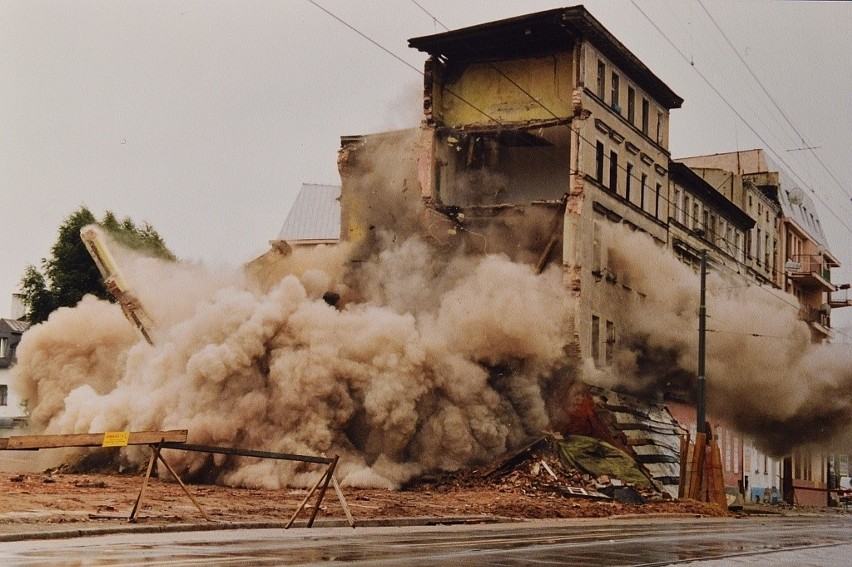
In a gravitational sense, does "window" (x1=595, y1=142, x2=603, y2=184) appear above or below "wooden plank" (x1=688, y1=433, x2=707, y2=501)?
above

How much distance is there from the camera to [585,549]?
63.3ft

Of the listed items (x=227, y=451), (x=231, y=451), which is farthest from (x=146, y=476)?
(x=231, y=451)

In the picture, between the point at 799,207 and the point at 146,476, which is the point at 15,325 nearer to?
the point at 799,207

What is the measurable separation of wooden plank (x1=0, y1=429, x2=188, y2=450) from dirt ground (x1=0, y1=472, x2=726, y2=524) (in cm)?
129

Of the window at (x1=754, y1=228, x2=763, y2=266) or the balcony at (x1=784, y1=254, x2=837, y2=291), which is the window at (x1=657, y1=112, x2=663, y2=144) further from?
the balcony at (x1=784, y1=254, x2=837, y2=291)

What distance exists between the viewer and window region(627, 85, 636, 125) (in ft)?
172

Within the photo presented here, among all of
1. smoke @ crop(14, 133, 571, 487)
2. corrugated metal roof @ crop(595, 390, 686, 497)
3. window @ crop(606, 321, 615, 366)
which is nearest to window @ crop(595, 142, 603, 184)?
smoke @ crop(14, 133, 571, 487)

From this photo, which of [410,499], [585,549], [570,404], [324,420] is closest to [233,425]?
[324,420]

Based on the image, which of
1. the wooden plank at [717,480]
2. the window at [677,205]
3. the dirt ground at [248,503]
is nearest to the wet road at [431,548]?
the dirt ground at [248,503]

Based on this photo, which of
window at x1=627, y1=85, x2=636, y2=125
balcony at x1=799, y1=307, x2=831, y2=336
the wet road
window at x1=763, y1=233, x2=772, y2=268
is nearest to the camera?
the wet road

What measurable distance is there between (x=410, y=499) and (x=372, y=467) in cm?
456

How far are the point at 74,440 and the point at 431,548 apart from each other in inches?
288

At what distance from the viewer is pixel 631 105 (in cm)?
5294

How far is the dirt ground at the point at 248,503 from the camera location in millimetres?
24766
